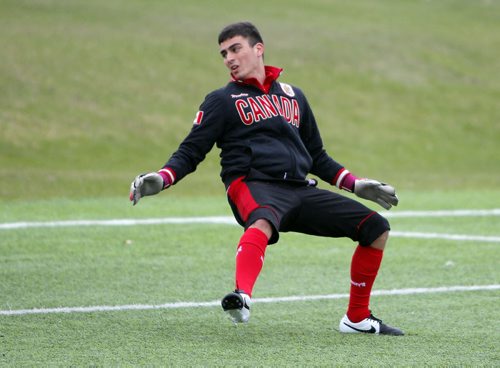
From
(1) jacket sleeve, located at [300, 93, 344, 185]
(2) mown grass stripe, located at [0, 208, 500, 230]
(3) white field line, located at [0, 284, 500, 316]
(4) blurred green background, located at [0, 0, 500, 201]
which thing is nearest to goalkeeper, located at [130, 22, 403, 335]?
(1) jacket sleeve, located at [300, 93, 344, 185]

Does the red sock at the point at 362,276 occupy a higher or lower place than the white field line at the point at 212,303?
higher

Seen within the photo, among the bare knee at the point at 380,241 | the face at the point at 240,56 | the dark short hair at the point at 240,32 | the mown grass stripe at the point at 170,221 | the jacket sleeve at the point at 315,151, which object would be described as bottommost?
the mown grass stripe at the point at 170,221

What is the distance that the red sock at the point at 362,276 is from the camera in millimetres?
5930

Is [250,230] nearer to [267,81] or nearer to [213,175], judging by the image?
[267,81]

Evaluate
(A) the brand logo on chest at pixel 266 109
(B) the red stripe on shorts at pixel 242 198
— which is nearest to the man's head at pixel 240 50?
(A) the brand logo on chest at pixel 266 109

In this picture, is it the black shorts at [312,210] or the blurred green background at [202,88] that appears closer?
the black shorts at [312,210]

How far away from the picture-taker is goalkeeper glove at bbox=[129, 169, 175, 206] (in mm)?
5508

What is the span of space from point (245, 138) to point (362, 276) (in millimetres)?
1037

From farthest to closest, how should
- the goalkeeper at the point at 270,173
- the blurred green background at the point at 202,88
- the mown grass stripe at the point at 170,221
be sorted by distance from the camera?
the blurred green background at the point at 202,88
the mown grass stripe at the point at 170,221
the goalkeeper at the point at 270,173

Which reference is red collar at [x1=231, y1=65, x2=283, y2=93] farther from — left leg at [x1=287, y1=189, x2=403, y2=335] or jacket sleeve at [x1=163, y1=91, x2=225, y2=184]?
left leg at [x1=287, y1=189, x2=403, y2=335]

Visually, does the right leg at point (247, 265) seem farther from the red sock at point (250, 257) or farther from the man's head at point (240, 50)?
the man's head at point (240, 50)

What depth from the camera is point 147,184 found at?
18.4ft

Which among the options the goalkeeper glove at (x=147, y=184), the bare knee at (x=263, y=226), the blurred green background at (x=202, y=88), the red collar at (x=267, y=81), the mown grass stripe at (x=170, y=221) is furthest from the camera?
the blurred green background at (x=202, y=88)

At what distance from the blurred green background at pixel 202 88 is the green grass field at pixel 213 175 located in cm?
7
